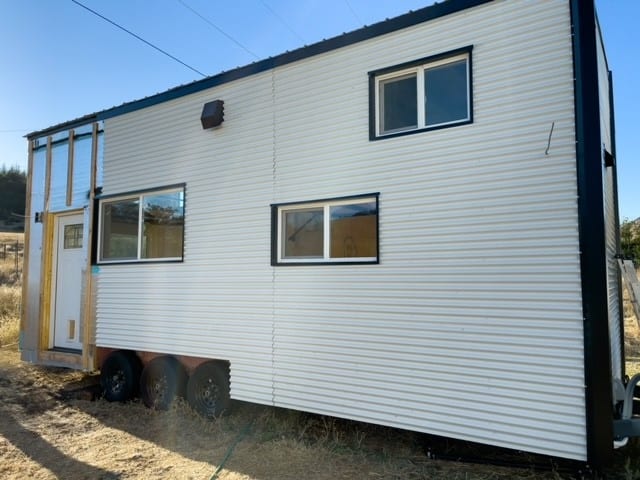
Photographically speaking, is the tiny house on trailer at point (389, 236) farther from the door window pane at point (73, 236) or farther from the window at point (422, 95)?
the door window pane at point (73, 236)

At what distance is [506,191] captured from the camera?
4.01 m

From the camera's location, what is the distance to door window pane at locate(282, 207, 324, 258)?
5.16 m

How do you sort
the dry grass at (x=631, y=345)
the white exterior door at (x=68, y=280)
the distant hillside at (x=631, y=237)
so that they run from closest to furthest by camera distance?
the dry grass at (x=631, y=345)
the white exterior door at (x=68, y=280)
the distant hillside at (x=631, y=237)

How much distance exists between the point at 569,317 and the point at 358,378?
210cm

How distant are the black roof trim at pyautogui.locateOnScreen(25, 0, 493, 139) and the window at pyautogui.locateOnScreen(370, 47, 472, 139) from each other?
450mm

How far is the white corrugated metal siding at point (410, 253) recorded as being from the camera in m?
3.81

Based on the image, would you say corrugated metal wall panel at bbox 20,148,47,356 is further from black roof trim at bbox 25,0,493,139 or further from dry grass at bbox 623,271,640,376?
dry grass at bbox 623,271,640,376

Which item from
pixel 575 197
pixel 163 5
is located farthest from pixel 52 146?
pixel 575 197

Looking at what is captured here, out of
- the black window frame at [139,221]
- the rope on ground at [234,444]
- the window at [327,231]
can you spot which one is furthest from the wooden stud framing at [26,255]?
the window at [327,231]

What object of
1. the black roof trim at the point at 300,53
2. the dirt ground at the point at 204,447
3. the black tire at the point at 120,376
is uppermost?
the black roof trim at the point at 300,53

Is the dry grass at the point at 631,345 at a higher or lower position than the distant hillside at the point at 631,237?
lower

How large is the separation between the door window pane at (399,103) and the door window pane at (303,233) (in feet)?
4.13

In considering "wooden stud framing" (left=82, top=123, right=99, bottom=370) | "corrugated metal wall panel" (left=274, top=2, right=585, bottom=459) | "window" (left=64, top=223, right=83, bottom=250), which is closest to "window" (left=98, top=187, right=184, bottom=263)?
"wooden stud framing" (left=82, top=123, right=99, bottom=370)

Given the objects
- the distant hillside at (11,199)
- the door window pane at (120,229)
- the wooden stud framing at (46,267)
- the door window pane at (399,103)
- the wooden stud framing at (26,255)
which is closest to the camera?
the door window pane at (399,103)
